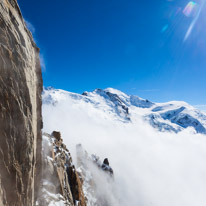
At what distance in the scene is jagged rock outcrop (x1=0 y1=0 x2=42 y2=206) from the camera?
5.89m

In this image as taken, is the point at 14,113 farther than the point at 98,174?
No

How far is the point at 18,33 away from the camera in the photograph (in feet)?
23.7

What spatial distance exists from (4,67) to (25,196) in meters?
7.09

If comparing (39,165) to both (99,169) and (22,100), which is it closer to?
(22,100)

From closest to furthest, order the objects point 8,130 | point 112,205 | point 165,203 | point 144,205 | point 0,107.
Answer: point 0,107 < point 8,130 < point 112,205 < point 144,205 < point 165,203

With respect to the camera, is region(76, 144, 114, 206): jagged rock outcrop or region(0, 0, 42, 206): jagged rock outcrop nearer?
region(0, 0, 42, 206): jagged rock outcrop

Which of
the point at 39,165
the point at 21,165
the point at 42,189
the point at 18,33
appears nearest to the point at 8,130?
the point at 21,165

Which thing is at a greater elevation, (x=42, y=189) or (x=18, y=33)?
(x=18, y=33)

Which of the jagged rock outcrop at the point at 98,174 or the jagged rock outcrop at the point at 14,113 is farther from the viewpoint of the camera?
the jagged rock outcrop at the point at 98,174

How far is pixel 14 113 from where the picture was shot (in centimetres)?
643

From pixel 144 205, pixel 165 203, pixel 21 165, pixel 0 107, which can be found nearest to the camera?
pixel 0 107

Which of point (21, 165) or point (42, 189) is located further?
point (42, 189)

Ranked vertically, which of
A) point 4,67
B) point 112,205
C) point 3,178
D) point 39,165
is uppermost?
point 4,67

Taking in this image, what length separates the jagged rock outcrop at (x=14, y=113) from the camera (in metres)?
5.89
